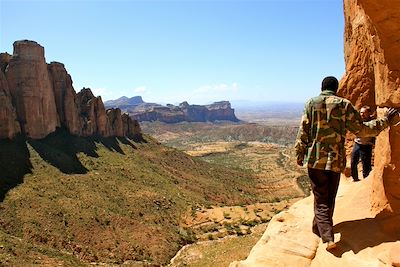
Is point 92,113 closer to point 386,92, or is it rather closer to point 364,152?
point 364,152

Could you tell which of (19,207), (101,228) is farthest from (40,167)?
(101,228)

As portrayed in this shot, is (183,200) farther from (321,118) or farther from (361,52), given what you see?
(321,118)

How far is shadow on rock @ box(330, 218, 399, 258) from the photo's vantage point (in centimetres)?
623

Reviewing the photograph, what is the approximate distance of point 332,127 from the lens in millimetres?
6320

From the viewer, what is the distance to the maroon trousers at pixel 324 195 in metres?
6.57

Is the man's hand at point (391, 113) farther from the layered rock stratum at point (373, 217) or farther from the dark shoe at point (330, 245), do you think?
the dark shoe at point (330, 245)

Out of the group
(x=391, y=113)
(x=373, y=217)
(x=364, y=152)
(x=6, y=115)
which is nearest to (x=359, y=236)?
(x=373, y=217)

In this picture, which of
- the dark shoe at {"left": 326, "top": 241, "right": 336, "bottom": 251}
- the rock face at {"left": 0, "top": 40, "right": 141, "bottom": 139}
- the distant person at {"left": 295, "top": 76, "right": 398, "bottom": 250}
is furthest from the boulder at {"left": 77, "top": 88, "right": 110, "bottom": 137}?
the dark shoe at {"left": 326, "top": 241, "right": 336, "bottom": 251}

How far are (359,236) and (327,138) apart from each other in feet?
5.89

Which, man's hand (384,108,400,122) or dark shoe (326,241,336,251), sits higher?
man's hand (384,108,400,122)

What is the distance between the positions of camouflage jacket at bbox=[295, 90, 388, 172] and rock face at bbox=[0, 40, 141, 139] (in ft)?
138

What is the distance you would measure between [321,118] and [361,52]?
18.4ft

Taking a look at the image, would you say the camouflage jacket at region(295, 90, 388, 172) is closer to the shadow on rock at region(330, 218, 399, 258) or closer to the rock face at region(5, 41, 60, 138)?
the shadow on rock at region(330, 218, 399, 258)

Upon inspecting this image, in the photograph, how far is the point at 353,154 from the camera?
9906mm
